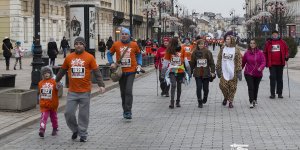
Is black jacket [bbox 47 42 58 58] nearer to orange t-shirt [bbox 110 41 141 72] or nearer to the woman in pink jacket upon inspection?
the woman in pink jacket

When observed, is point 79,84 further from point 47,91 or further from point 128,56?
point 128,56

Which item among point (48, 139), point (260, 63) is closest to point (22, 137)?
point (48, 139)

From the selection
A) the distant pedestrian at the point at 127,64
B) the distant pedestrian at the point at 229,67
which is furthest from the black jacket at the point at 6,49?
the distant pedestrian at the point at 127,64

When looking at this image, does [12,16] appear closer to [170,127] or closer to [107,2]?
[107,2]

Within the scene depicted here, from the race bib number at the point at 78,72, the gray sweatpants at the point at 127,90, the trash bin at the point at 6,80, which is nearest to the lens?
the race bib number at the point at 78,72

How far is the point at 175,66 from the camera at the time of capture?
558 inches

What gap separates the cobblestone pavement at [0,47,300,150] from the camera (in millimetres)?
9148

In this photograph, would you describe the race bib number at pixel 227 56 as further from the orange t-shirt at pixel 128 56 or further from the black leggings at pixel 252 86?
the orange t-shirt at pixel 128 56

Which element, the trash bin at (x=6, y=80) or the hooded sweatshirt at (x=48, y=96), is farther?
the trash bin at (x=6, y=80)

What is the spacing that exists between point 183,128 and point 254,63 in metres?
4.40

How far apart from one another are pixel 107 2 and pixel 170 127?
62.7 m

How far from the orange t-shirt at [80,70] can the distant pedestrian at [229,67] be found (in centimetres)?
540

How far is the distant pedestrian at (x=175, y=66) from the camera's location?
1417cm

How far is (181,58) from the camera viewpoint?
1434 centimetres
